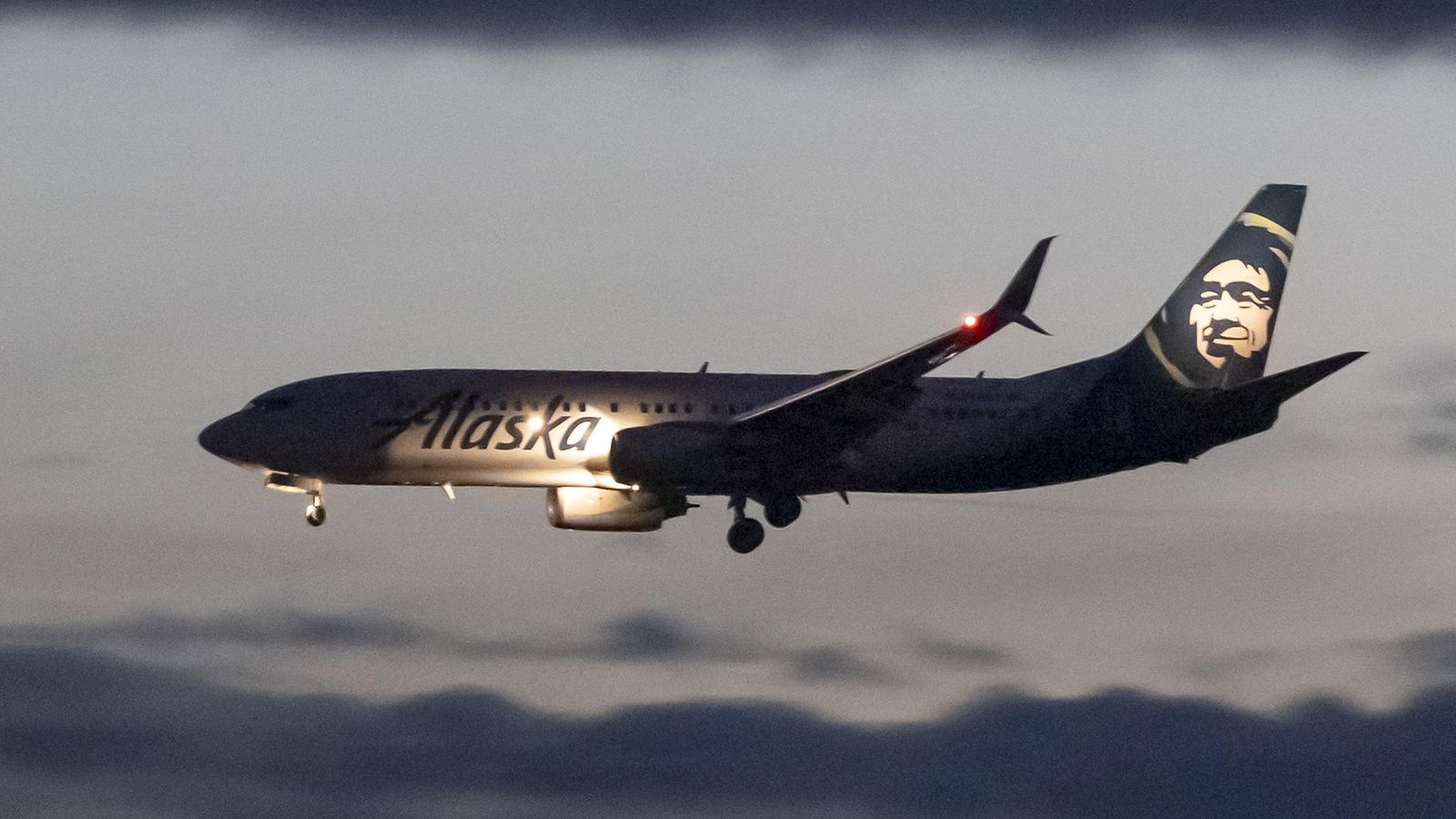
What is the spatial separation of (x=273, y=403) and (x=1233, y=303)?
28.1 m

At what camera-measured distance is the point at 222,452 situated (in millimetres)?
71938

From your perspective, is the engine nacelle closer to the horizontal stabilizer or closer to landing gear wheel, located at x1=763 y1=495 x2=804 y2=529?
landing gear wheel, located at x1=763 y1=495 x2=804 y2=529

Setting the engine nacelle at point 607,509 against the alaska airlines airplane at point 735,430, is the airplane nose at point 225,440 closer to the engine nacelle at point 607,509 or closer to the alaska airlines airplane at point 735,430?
the alaska airlines airplane at point 735,430

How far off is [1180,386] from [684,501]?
1456 centimetres

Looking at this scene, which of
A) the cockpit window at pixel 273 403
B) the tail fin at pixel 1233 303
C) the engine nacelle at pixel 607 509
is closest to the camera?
the cockpit window at pixel 273 403

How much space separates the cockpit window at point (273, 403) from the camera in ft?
234

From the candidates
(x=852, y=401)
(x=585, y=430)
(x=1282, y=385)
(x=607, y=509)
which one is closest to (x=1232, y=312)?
(x=1282, y=385)

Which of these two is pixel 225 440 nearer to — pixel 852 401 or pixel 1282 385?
pixel 852 401

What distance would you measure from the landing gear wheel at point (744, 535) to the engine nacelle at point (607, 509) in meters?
1.90

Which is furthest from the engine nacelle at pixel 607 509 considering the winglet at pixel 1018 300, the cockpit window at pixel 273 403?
the winglet at pixel 1018 300

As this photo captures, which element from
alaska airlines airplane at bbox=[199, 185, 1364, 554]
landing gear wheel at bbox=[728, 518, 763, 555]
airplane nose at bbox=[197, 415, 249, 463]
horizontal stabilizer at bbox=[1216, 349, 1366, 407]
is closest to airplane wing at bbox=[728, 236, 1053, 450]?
alaska airlines airplane at bbox=[199, 185, 1364, 554]

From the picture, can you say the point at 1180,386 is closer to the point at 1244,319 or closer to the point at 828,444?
the point at 1244,319

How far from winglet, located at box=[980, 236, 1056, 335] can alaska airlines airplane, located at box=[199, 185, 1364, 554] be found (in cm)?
404

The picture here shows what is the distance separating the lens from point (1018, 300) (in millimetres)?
62156
